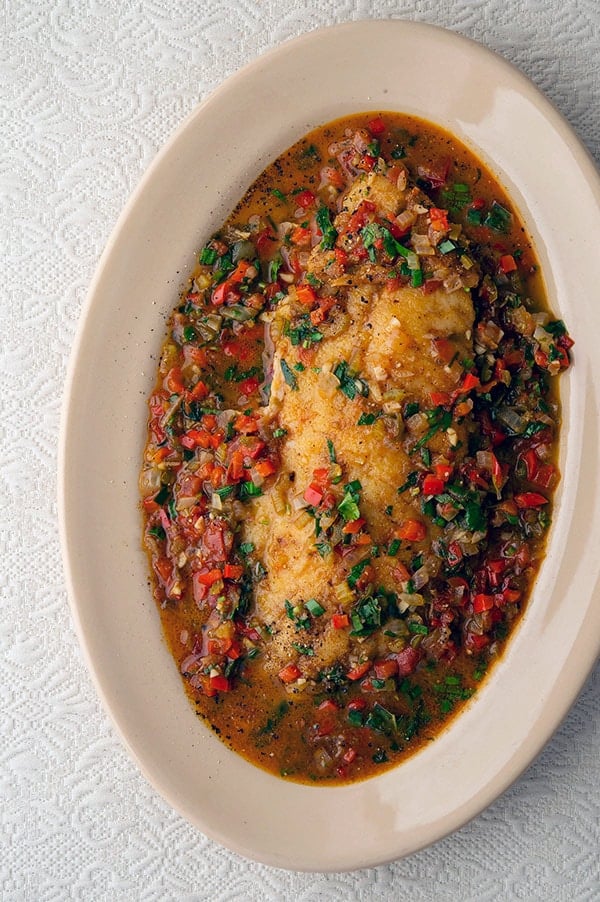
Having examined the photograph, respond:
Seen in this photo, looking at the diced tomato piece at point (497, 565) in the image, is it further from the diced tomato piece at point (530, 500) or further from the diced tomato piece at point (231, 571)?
the diced tomato piece at point (231, 571)

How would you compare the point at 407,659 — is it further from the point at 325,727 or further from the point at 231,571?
the point at 231,571

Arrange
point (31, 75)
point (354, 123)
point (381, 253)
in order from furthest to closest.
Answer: point (31, 75)
point (354, 123)
point (381, 253)

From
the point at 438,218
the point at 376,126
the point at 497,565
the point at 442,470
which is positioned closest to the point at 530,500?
the point at 497,565

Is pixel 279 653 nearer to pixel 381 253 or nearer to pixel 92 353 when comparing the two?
pixel 92 353

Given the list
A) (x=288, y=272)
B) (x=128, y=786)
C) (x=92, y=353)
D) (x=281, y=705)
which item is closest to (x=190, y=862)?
(x=128, y=786)

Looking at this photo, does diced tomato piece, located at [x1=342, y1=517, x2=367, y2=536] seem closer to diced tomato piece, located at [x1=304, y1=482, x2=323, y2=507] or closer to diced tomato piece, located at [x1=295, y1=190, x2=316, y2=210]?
diced tomato piece, located at [x1=304, y1=482, x2=323, y2=507]

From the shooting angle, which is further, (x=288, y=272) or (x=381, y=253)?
(x=288, y=272)
